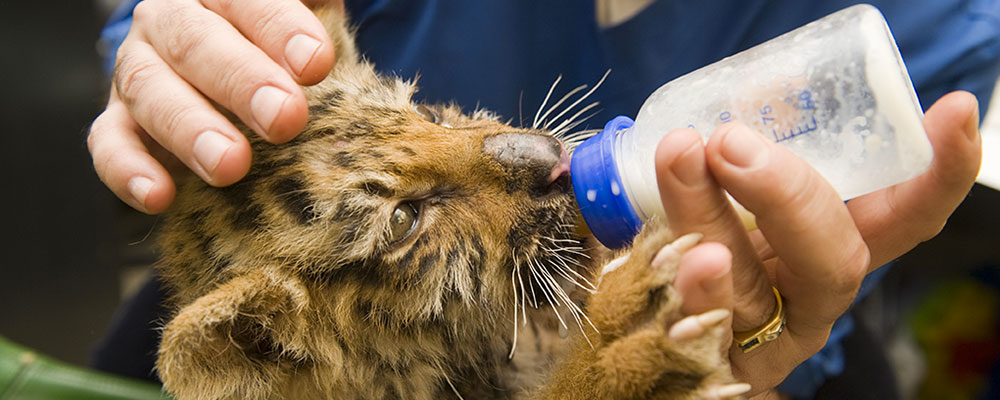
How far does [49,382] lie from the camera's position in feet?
4.66

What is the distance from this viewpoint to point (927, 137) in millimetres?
927

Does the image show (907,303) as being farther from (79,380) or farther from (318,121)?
(79,380)

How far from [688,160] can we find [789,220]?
0.51ft

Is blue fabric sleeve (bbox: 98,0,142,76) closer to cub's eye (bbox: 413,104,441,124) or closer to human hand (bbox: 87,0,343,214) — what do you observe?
human hand (bbox: 87,0,343,214)

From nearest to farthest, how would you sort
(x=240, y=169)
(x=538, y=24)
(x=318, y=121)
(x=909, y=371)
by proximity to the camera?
(x=240, y=169)
(x=318, y=121)
(x=538, y=24)
(x=909, y=371)

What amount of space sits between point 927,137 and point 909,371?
5.01 feet

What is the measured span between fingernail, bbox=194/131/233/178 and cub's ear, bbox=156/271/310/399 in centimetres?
18

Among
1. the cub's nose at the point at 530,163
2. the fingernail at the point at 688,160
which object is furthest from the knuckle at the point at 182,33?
the fingernail at the point at 688,160

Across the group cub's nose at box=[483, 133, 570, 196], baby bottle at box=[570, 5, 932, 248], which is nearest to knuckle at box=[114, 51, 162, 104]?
cub's nose at box=[483, 133, 570, 196]

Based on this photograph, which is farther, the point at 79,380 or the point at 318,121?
the point at 79,380

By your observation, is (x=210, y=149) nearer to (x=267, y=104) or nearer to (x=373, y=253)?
(x=267, y=104)

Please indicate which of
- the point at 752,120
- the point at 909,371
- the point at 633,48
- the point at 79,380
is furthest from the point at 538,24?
the point at 909,371

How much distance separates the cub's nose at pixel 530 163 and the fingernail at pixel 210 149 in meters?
0.42

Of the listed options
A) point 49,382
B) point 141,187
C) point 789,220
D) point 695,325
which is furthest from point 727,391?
point 49,382
